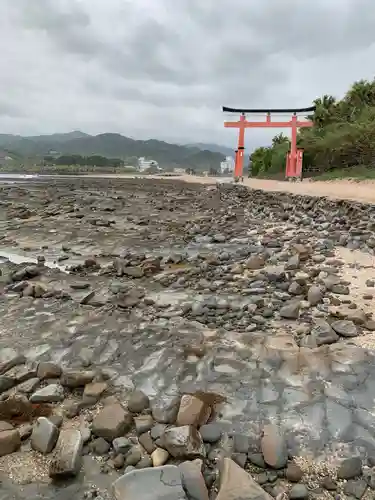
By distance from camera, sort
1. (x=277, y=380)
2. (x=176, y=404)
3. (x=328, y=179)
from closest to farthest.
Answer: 1. (x=176, y=404)
2. (x=277, y=380)
3. (x=328, y=179)

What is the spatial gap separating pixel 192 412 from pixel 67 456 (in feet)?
3.42

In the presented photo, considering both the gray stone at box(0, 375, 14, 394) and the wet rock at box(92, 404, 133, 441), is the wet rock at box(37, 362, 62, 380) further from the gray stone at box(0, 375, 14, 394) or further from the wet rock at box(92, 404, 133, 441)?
the wet rock at box(92, 404, 133, 441)

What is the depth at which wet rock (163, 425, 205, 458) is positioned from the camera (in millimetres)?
3100

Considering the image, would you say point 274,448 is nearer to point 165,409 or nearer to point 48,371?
point 165,409

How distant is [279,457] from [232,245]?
7.72 metres

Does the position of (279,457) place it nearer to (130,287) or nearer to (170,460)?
(170,460)

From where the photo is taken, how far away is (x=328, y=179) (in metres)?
33.2

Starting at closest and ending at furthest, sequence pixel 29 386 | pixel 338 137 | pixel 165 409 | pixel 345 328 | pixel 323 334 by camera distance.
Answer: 1. pixel 165 409
2. pixel 29 386
3. pixel 323 334
4. pixel 345 328
5. pixel 338 137

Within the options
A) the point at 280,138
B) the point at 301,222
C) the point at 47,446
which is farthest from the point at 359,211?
the point at 280,138

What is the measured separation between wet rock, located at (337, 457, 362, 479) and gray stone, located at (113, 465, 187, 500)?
1.14m

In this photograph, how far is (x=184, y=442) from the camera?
10.3 feet

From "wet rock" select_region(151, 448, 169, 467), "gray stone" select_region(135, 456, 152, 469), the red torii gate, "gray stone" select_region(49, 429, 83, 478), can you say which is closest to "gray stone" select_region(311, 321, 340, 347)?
"wet rock" select_region(151, 448, 169, 467)

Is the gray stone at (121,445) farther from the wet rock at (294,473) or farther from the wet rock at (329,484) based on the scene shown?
the wet rock at (329,484)

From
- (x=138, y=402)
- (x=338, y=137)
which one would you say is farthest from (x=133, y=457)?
(x=338, y=137)
